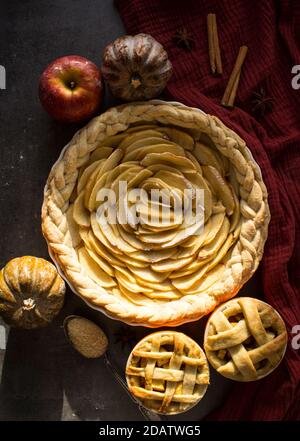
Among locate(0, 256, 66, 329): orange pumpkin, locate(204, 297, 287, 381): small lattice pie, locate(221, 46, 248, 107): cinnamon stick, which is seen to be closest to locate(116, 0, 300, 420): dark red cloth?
locate(221, 46, 248, 107): cinnamon stick

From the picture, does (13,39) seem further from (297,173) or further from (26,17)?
(297,173)

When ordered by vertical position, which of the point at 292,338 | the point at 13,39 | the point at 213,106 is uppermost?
the point at 13,39

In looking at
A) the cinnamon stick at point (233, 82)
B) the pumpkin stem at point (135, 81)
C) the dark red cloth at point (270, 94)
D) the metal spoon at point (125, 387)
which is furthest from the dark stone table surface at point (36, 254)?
the cinnamon stick at point (233, 82)

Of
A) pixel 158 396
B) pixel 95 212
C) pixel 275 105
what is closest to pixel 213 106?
pixel 275 105

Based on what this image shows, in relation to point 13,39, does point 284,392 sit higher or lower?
lower

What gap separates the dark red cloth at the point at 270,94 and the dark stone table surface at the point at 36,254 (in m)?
0.12

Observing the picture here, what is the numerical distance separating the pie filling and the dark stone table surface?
20 centimetres

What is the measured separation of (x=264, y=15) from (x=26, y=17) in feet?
3.02

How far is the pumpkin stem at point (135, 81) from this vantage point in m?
2.02

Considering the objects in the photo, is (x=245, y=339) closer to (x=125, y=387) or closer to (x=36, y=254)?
(x=125, y=387)

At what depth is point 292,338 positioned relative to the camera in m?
2.18

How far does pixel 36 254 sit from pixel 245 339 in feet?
2.81

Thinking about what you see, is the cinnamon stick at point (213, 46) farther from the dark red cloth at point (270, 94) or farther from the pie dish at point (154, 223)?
the pie dish at point (154, 223)

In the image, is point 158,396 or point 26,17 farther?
point 26,17
